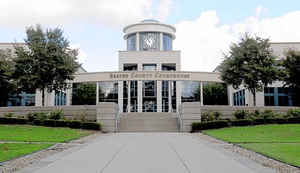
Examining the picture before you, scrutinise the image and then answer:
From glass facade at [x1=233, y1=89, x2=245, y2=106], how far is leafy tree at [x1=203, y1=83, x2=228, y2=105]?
2.08 m

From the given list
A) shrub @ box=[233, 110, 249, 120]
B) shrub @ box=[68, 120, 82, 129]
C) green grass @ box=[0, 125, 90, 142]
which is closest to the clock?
shrub @ box=[233, 110, 249, 120]

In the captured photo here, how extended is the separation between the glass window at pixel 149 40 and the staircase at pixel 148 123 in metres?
30.7

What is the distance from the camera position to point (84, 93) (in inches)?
1777

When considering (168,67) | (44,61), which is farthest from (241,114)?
(168,67)

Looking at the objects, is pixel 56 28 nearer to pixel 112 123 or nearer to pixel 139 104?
pixel 112 123

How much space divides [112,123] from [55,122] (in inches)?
170

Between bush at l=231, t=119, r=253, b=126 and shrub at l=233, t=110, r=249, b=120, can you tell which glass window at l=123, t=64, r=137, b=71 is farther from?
bush at l=231, t=119, r=253, b=126

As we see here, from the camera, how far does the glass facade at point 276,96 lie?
42.1 meters

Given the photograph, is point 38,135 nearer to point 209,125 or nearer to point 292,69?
point 209,125

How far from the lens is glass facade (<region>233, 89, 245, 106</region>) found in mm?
43688

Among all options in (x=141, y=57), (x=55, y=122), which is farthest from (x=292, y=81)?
(x=141, y=57)

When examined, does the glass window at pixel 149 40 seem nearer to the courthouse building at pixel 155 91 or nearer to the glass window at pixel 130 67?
the glass window at pixel 130 67

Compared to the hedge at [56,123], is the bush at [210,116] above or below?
above

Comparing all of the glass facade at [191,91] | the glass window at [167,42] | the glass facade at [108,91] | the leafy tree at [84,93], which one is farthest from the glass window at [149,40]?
the leafy tree at [84,93]
